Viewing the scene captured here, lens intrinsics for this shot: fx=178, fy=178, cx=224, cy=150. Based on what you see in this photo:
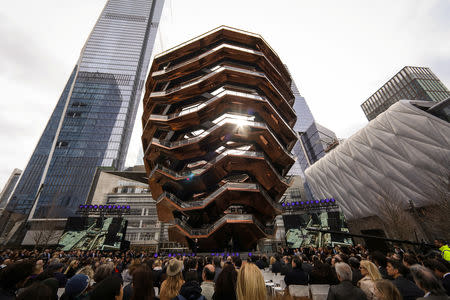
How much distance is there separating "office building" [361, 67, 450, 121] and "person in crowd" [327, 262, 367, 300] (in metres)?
106

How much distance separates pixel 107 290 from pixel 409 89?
385ft

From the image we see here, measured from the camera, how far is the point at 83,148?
7050cm

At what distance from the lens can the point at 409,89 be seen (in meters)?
79.4

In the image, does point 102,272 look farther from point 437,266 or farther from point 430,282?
point 437,266

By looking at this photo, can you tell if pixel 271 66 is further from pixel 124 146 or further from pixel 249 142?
pixel 124 146

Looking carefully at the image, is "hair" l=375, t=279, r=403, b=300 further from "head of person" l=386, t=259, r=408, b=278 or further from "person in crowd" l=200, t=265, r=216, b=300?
"person in crowd" l=200, t=265, r=216, b=300

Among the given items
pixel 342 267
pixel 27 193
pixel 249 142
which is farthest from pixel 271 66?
pixel 27 193

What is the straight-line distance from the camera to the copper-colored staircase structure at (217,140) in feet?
81.7

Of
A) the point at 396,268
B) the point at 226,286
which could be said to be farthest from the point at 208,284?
the point at 396,268

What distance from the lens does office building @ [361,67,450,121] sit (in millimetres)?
73875

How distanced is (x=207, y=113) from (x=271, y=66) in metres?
15.4

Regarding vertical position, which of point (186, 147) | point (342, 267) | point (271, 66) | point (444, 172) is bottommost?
point (342, 267)

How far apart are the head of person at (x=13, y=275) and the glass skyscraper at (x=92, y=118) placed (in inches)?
2614

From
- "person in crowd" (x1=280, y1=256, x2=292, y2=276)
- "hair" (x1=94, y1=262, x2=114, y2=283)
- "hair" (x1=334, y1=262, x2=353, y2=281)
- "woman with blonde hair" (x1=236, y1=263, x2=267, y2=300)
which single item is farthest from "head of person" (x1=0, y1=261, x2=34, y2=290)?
"person in crowd" (x1=280, y1=256, x2=292, y2=276)
